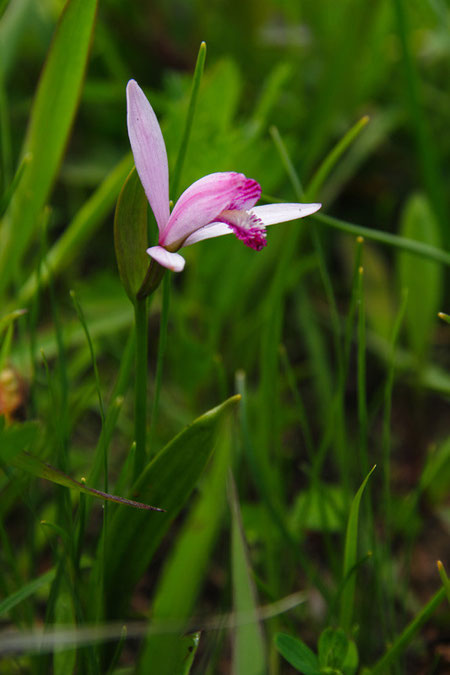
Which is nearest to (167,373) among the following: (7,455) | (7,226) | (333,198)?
(7,226)

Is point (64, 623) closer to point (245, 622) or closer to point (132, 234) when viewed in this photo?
point (245, 622)

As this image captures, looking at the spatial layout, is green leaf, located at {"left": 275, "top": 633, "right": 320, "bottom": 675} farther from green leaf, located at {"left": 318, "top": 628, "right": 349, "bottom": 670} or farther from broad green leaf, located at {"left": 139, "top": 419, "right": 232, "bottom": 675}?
broad green leaf, located at {"left": 139, "top": 419, "right": 232, "bottom": 675}

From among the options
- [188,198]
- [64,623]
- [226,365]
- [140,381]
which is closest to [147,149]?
[188,198]

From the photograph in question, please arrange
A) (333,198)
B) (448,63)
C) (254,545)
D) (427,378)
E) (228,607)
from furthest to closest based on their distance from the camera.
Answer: (448,63) → (333,198) → (427,378) → (254,545) → (228,607)

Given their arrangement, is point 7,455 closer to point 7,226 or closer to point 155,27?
point 7,226

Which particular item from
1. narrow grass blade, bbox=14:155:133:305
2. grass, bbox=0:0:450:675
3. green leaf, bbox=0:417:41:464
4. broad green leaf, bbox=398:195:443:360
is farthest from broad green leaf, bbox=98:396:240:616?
broad green leaf, bbox=398:195:443:360

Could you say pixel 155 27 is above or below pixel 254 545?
above

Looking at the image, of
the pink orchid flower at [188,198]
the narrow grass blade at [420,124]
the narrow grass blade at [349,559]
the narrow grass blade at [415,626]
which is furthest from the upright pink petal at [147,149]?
the narrow grass blade at [420,124]
